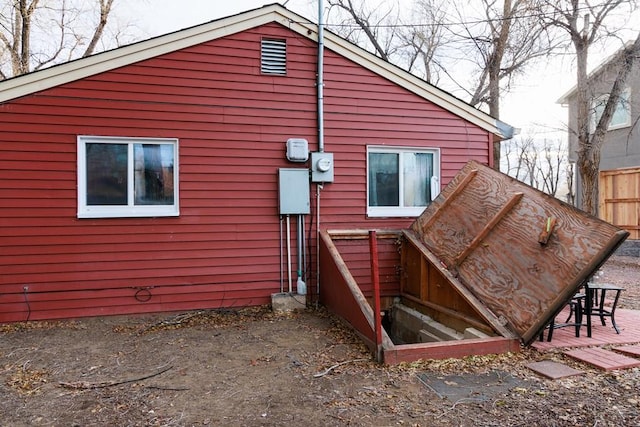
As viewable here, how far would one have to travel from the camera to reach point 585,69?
10.3 meters

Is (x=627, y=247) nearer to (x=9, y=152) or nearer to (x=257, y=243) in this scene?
(x=257, y=243)

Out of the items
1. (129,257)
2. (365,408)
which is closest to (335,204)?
(129,257)

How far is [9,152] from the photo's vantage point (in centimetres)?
521

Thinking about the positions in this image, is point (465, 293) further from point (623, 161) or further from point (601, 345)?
point (623, 161)

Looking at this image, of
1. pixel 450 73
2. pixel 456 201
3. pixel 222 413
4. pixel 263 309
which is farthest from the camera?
pixel 450 73

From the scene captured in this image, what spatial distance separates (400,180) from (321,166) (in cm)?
146

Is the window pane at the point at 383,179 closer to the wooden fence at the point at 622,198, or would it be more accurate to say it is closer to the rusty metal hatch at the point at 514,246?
the rusty metal hatch at the point at 514,246

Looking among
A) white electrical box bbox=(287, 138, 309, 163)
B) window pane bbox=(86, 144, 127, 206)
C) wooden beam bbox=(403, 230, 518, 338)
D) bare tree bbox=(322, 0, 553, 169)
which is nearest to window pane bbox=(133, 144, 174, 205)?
window pane bbox=(86, 144, 127, 206)

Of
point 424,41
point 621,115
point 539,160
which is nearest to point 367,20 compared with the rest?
point 424,41

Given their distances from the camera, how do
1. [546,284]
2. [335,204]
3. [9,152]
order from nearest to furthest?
[546,284], [9,152], [335,204]

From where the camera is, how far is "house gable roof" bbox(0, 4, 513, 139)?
17.4 feet

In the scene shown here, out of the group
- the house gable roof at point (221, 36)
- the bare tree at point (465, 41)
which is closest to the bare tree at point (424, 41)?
the bare tree at point (465, 41)

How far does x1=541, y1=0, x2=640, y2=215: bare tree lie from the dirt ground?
7.81 m

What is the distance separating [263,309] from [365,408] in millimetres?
3149
